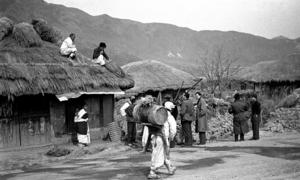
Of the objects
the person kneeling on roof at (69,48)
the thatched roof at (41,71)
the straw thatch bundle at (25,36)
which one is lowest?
the thatched roof at (41,71)

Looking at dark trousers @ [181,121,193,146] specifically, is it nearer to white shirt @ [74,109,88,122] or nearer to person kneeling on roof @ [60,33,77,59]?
white shirt @ [74,109,88,122]

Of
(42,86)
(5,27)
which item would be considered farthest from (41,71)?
(5,27)

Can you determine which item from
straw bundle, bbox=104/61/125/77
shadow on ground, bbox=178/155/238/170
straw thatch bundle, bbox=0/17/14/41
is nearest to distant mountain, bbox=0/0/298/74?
straw thatch bundle, bbox=0/17/14/41

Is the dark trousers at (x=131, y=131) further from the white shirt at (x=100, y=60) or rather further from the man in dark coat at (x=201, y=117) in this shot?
the white shirt at (x=100, y=60)

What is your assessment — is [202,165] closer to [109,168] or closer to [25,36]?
[109,168]

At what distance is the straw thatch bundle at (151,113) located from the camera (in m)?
8.45

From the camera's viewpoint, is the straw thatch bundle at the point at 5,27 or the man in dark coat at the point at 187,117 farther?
the straw thatch bundle at the point at 5,27

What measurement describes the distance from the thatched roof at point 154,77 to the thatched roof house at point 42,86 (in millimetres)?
7686

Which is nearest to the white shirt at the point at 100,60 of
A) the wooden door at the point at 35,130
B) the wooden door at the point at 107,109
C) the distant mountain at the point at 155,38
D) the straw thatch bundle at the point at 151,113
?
the wooden door at the point at 107,109

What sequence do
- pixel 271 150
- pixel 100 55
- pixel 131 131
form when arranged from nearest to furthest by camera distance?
pixel 271 150 → pixel 131 131 → pixel 100 55

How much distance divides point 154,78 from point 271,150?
45.1ft

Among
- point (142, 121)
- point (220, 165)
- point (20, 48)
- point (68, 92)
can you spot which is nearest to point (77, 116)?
point (68, 92)

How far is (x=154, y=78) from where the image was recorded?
24391 millimetres

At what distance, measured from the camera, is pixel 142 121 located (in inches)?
358
